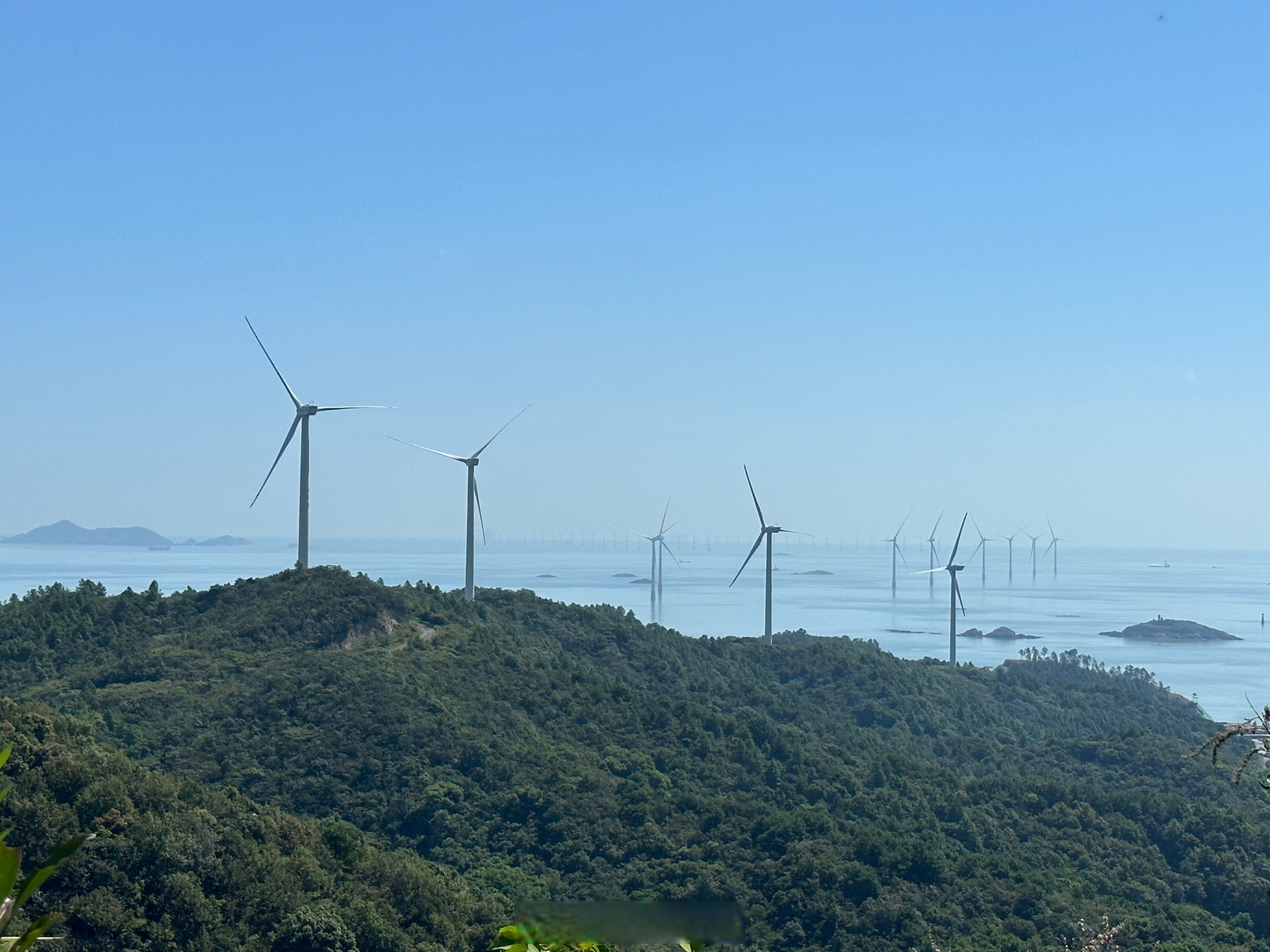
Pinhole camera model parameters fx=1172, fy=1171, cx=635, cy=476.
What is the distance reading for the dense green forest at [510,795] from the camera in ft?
128

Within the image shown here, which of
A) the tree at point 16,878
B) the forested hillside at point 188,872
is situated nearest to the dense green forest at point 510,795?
the forested hillside at point 188,872

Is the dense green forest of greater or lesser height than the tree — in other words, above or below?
below

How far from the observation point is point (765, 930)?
46.7m

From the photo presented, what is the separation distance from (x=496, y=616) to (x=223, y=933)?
57075 millimetres

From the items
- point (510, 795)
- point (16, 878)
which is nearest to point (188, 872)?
point (510, 795)

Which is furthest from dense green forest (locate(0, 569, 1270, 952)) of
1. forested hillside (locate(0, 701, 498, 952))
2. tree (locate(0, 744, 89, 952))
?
tree (locate(0, 744, 89, 952))

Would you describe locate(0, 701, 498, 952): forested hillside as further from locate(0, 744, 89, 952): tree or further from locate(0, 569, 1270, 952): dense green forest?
locate(0, 744, 89, 952): tree

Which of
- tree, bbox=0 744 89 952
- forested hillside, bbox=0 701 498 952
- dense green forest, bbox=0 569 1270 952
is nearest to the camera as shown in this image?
tree, bbox=0 744 89 952

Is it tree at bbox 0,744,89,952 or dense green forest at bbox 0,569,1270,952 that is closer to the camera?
tree at bbox 0,744,89,952

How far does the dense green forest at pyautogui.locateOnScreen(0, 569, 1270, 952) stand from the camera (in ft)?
128

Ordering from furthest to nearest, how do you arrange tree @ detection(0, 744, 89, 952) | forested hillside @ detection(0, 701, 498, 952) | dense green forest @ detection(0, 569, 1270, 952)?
dense green forest @ detection(0, 569, 1270, 952), forested hillside @ detection(0, 701, 498, 952), tree @ detection(0, 744, 89, 952)

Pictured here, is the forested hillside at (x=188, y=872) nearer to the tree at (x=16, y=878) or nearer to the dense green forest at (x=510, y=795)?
the dense green forest at (x=510, y=795)

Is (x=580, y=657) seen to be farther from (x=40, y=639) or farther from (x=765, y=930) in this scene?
(x=765, y=930)

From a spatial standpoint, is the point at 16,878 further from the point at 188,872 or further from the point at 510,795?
the point at 510,795
